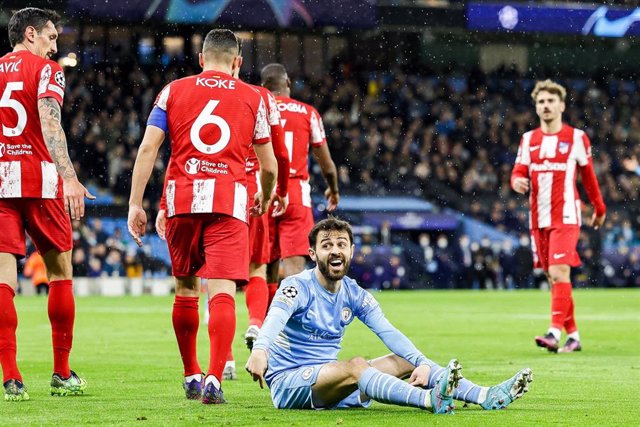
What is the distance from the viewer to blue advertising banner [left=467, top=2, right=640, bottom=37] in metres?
38.4

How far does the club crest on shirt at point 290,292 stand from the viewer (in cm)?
656

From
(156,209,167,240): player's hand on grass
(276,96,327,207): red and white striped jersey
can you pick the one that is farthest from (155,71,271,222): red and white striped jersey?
(276,96,327,207): red and white striped jersey

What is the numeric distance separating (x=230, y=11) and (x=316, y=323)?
2753 cm

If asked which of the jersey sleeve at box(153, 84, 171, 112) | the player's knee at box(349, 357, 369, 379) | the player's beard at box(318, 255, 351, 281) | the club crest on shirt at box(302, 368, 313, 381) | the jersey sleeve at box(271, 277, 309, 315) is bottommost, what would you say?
the club crest on shirt at box(302, 368, 313, 381)

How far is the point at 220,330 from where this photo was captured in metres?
6.99

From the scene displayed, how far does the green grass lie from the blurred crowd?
14.7 metres

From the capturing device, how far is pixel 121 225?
33.2m

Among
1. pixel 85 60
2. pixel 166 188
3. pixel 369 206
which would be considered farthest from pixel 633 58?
pixel 166 188

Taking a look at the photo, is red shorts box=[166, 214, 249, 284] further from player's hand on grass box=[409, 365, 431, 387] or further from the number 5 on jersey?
player's hand on grass box=[409, 365, 431, 387]

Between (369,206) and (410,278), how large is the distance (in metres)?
2.85

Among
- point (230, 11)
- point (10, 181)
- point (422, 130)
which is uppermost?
point (230, 11)

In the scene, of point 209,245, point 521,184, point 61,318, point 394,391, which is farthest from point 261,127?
point 521,184

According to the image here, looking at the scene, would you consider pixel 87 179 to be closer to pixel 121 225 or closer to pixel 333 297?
pixel 121 225

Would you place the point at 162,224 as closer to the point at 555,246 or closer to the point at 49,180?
the point at 49,180
